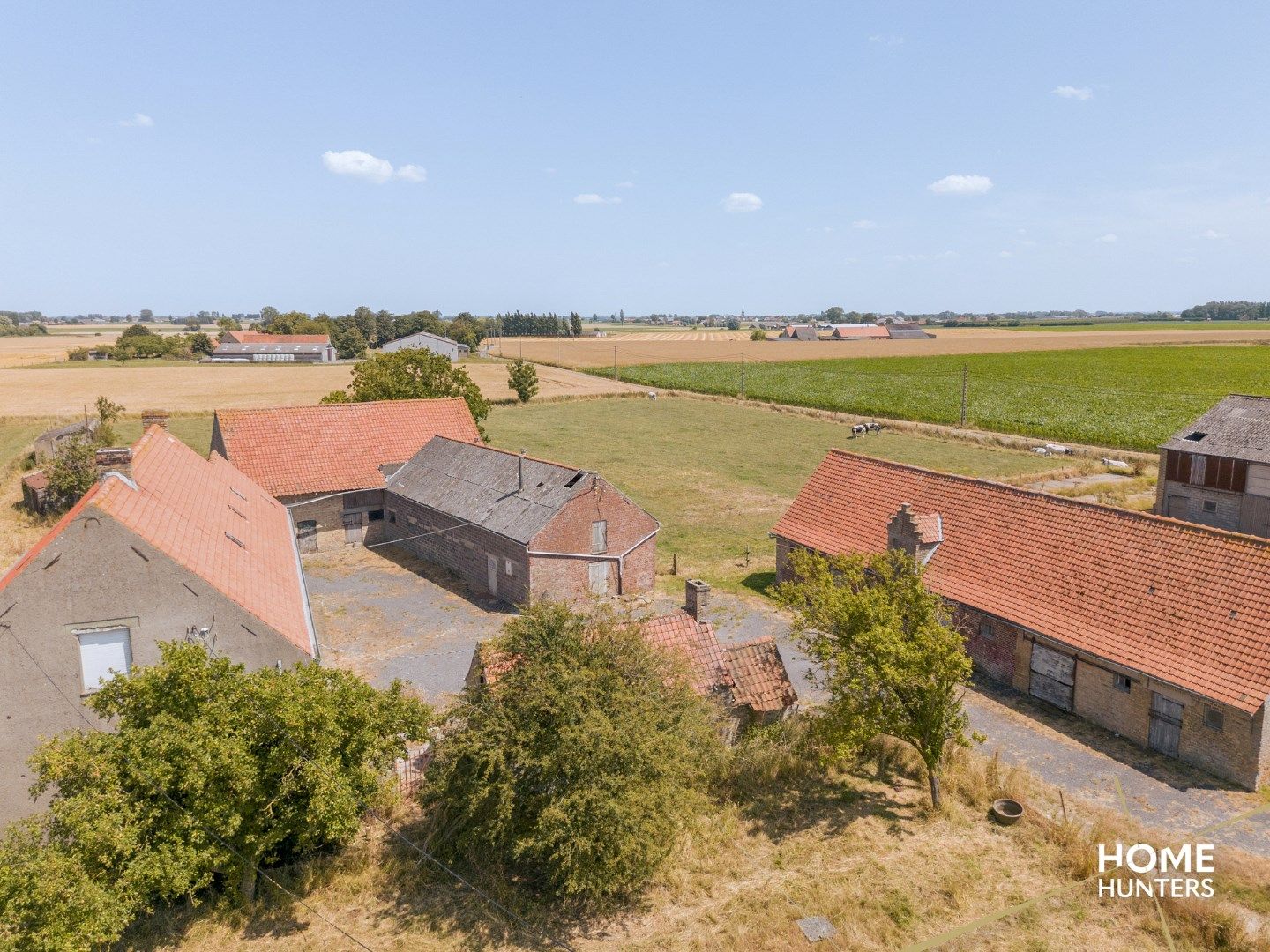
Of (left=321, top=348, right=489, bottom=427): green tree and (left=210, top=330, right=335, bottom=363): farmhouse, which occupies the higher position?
(left=210, top=330, right=335, bottom=363): farmhouse

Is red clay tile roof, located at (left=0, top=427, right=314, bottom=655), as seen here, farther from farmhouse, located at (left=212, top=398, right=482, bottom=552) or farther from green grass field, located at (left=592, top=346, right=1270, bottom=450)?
green grass field, located at (left=592, top=346, right=1270, bottom=450)

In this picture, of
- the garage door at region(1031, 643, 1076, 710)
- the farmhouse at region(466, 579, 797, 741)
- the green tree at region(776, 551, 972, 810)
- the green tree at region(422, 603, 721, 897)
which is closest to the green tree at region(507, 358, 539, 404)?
the farmhouse at region(466, 579, 797, 741)

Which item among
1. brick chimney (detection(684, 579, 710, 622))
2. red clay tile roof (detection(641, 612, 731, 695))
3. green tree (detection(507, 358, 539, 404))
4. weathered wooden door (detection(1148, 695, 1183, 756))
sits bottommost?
weathered wooden door (detection(1148, 695, 1183, 756))

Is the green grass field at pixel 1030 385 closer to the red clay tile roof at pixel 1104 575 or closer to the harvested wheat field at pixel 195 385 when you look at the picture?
the harvested wheat field at pixel 195 385

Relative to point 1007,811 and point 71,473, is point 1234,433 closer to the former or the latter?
point 1007,811

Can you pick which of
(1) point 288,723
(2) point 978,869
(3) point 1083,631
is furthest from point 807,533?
(1) point 288,723

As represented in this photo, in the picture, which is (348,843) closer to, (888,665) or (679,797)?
(679,797)
